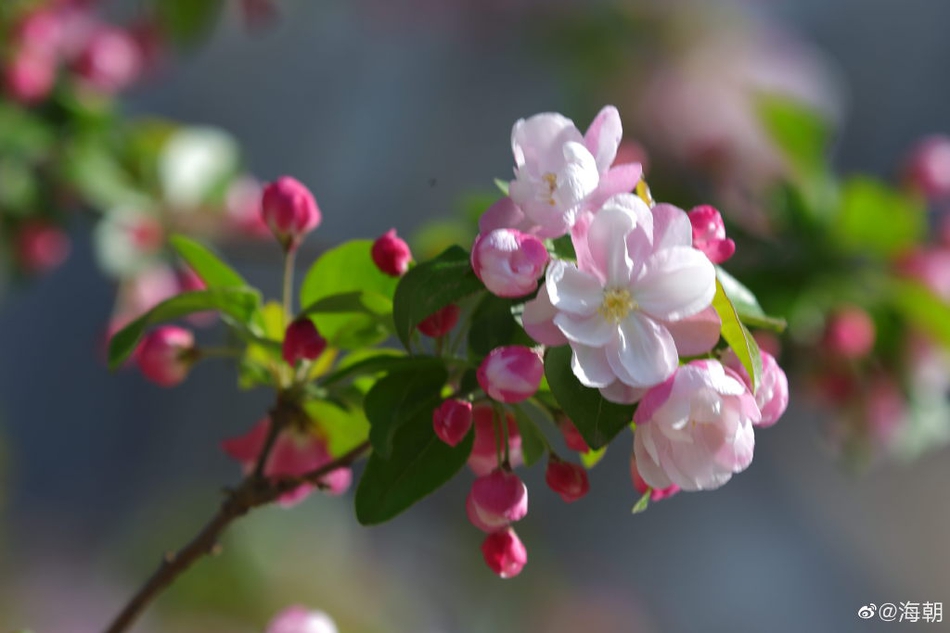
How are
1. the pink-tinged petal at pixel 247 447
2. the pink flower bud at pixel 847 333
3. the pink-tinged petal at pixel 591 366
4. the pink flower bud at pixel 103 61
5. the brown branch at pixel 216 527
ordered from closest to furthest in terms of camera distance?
1. the pink-tinged petal at pixel 591 366
2. the brown branch at pixel 216 527
3. the pink-tinged petal at pixel 247 447
4. the pink flower bud at pixel 847 333
5. the pink flower bud at pixel 103 61

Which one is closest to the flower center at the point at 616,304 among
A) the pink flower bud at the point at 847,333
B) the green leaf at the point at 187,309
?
the green leaf at the point at 187,309

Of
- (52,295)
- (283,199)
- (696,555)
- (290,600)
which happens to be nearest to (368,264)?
(283,199)

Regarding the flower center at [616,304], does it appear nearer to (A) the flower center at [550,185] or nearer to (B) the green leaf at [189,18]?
(A) the flower center at [550,185]

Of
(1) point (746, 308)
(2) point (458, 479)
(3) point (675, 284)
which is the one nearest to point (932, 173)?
(1) point (746, 308)

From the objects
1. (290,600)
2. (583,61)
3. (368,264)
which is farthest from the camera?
(583,61)

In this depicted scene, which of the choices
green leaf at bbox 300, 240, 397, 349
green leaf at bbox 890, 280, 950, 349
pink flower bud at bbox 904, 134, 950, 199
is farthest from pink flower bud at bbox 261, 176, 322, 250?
pink flower bud at bbox 904, 134, 950, 199

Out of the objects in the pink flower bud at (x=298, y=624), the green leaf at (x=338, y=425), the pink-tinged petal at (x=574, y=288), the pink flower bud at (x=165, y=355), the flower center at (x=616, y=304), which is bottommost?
the pink flower bud at (x=298, y=624)

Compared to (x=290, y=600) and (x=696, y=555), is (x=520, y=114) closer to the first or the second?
(x=696, y=555)

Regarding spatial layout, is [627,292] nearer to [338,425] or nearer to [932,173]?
[338,425]
